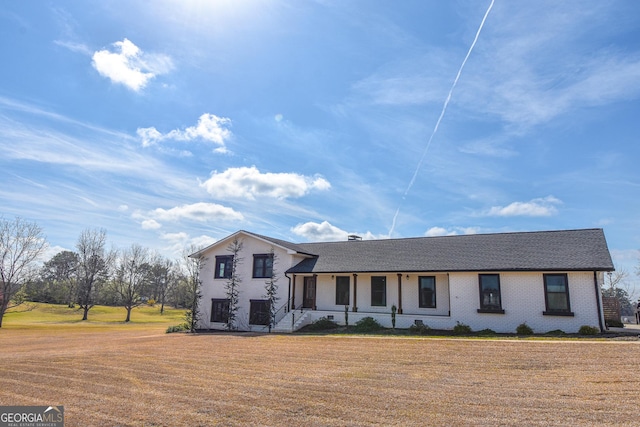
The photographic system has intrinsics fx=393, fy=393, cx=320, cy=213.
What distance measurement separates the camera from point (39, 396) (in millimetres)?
7918

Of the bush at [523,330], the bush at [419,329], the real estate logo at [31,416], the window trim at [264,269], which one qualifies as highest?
the window trim at [264,269]

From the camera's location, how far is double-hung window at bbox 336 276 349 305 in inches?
971

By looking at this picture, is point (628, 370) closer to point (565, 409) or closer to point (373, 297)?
point (565, 409)

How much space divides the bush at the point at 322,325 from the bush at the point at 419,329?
4.60 m

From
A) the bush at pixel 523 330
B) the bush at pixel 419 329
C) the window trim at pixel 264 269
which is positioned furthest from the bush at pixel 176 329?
the bush at pixel 523 330

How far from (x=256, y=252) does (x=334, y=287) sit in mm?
5987

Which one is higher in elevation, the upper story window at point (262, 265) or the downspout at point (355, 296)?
the upper story window at point (262, 265)

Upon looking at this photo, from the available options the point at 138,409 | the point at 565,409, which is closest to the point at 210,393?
the point at 138,409

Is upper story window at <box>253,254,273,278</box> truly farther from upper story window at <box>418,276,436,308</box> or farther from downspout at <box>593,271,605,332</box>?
downspout at <box>593,271,605,332</box>

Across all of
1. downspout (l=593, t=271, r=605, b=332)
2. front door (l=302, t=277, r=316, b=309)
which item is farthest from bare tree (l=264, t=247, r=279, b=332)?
downspout (l=593, t=271, r=605, b=332)

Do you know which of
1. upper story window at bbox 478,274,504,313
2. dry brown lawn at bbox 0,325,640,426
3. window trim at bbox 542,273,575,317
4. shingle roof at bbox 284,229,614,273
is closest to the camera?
dry brown lawn at bbox 0,325,640,426

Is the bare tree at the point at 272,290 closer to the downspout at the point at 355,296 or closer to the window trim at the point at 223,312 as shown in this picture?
the window trim at the point at 223,312

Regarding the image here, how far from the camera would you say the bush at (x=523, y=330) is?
18070mm

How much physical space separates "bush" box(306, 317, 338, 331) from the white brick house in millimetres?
664
